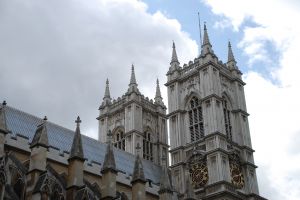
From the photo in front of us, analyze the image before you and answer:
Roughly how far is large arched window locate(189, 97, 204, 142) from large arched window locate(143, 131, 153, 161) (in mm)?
6393

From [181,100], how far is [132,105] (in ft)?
18.4

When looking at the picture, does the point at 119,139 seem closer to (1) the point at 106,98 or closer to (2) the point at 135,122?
(2) the point at 135,122

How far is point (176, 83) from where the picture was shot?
52375mm

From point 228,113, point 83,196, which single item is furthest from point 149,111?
point 83,196

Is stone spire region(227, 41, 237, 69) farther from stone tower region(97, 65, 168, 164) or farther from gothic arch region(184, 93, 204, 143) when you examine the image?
stone tower region(97, 65, 168, 164)

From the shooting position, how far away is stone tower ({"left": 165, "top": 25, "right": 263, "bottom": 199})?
45.3m

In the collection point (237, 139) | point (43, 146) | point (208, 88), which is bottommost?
point (43, 146)

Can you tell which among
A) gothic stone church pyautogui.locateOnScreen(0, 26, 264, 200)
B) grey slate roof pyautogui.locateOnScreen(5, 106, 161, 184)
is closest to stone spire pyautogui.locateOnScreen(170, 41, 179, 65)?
gothic stone church pyautogui.locateOnScreen(0, 26, 264, 200)

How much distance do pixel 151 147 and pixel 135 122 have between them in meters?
3.48

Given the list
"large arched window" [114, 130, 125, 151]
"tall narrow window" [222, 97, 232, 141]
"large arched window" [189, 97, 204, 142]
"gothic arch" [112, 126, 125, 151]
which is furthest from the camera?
"gothic arch" [112, 126, 125, 151]

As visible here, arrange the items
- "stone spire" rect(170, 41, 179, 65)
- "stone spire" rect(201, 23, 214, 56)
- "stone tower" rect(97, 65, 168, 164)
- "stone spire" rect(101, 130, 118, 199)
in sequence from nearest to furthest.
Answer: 1. "stone spire" rect(101, 130, 118, 199)
2. "stone spire" rect(201, 23, 214, 56)
3. "stone tower" rect(97, 65, 168, 164)
4. "stone spire" rect(170, 41, 179, 65)

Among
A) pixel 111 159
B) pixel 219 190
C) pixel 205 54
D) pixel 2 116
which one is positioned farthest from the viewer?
pixel 205 54

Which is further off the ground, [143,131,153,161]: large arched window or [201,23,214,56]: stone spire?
[201,23,214,56]: stone spire

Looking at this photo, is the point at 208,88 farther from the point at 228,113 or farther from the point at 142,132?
the point at 142,132
